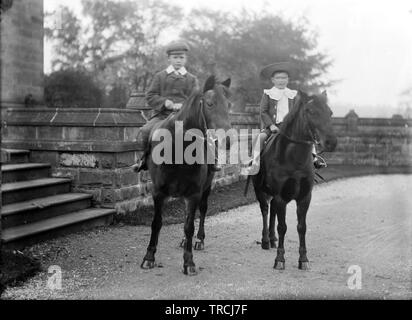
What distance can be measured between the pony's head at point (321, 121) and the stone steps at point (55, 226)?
3946 mm

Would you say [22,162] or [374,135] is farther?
[374,135]

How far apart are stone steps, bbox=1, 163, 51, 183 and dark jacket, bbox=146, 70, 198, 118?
287cm

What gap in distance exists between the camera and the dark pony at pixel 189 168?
466cm

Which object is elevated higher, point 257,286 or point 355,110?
point 355,110

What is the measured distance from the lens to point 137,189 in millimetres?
8742

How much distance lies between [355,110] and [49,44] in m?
13.7

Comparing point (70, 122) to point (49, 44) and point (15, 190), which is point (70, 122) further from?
point (49, 44)

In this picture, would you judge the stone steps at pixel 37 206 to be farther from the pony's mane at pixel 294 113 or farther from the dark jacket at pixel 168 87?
the pony's mane at pixel 294 113

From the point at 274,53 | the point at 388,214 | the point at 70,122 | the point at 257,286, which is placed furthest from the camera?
the point at 274,53

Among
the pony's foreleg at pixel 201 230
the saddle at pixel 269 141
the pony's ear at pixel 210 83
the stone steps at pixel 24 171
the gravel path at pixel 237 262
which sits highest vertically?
the pony's ear at pixel 210 83

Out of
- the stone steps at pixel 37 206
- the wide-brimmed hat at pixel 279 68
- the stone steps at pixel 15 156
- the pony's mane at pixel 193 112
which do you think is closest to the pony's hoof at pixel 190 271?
the pony's mane at pixel 193 112

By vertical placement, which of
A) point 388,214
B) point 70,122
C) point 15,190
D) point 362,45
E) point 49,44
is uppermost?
point 49,44
